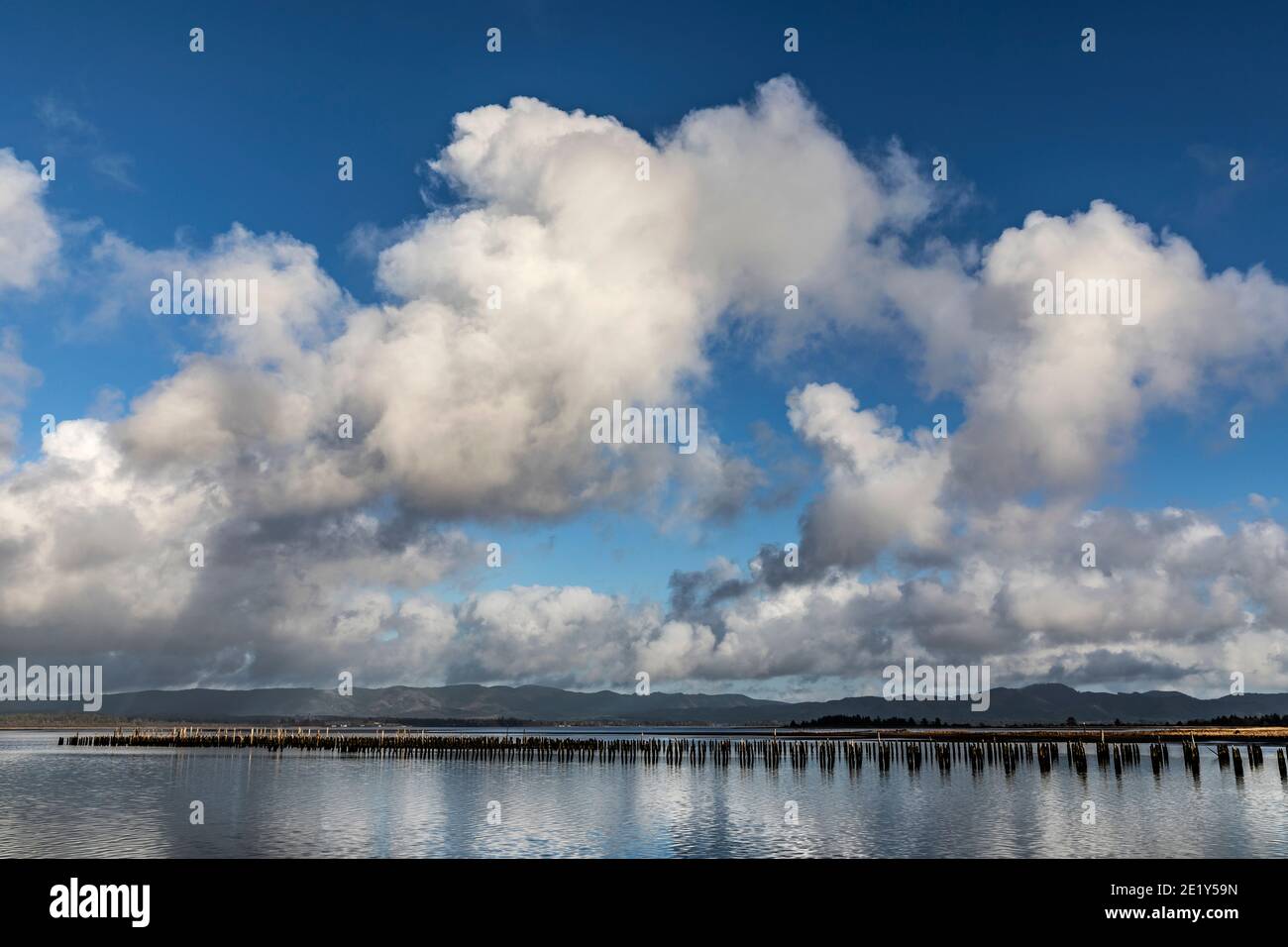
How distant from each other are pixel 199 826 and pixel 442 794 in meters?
19.6

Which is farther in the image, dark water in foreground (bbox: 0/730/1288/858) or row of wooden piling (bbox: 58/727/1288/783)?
row of wooden piling (bbox: 58/727/1288/783)

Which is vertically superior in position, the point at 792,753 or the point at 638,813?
the point at 638,813

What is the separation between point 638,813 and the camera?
5322 cm

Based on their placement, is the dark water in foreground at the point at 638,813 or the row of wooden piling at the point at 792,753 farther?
the row of wooden piling at the point at 792,753

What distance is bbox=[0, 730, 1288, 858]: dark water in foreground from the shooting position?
4047cm

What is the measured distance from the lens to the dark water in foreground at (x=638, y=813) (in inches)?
1593

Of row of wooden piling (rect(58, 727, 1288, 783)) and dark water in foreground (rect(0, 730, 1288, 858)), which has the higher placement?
dark water in foreground (rect(0, 730, 1288, 858))

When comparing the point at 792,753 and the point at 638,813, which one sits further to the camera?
the point at 792,753

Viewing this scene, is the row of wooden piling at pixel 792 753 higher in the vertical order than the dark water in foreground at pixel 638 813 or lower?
lower

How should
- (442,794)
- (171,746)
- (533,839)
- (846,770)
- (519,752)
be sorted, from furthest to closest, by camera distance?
1. (171,746)
2. (519,752)
3. (846,770)
4. (442,794)
5. (533,839)
